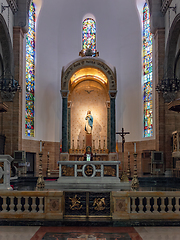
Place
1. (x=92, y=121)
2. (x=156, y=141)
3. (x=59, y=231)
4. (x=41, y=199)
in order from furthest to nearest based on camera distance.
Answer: (x=92, y=121), (x=156, y=141), (x=41, y=199), (x=59, y=231)

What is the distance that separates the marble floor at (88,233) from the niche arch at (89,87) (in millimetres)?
9678

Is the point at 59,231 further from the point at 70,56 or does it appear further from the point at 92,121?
the point at 70,56

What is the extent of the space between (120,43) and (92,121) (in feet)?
19.1

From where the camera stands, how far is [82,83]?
1848cm

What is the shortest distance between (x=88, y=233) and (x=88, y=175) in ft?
14.4

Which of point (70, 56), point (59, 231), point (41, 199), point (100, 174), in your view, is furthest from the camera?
point (70, 56)

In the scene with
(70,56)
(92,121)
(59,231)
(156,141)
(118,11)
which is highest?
(118,11)

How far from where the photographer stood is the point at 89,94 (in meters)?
18.6

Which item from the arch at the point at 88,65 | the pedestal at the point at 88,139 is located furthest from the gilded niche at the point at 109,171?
the arch at the point at 88,65

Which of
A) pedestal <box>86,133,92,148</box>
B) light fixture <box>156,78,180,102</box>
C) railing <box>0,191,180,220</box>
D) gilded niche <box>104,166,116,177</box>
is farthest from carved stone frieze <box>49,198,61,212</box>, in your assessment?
pedestal <box>86,133,92,148</box>

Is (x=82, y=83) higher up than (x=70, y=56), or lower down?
lower down

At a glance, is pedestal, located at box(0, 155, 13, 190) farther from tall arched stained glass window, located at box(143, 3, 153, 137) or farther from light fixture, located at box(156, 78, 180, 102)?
tall arched stained glass window, located at box(143, 3, 153, 137)

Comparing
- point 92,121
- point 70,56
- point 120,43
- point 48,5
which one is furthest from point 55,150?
point 48,5

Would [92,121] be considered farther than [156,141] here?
Yes
